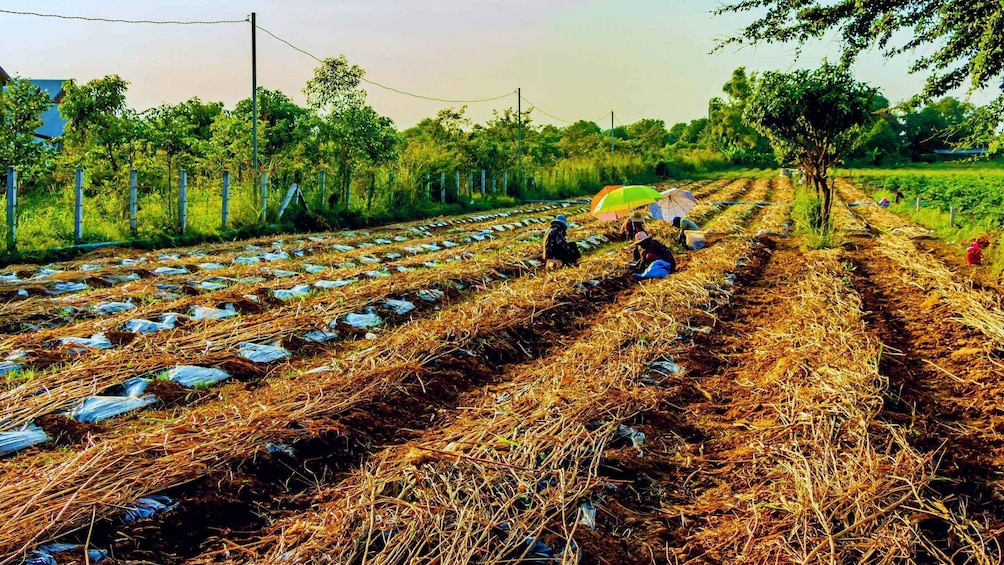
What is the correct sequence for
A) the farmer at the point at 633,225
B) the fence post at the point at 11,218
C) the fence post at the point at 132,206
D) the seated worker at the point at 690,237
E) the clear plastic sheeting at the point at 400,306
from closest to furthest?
the clear plastic sheeting at the point at 400,306, the fence post at the point at 11,218, the fence post at the point at 132,206, the farmer at the point at 633,225, the seated worker at the point at 690,237

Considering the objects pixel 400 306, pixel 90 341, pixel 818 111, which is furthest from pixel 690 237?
pixel 90 341

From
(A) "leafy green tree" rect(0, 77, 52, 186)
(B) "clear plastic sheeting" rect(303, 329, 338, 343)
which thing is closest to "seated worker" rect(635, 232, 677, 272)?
(B) "clear plastic sheeting" rect(303, 329, 338, 343)

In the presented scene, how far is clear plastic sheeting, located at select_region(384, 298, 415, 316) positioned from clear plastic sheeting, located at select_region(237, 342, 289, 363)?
1.60 m

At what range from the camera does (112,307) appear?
679 centimetres

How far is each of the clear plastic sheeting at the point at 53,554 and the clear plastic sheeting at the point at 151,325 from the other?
11.4ft

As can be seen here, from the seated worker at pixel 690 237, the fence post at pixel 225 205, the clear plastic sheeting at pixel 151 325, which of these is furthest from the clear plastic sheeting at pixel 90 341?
the seated worker at pixel 690 237

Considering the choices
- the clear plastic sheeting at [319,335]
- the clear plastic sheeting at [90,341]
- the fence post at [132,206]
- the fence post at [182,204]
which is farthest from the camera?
the fence post at [182,204]

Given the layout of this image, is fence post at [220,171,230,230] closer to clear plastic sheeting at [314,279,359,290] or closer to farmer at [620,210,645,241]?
clear plastic sheeting at [314,279,359,290]

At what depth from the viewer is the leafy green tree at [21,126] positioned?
419 inches

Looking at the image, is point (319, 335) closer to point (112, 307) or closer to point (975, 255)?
point (112, 307)

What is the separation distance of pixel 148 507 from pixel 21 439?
122 centimetres

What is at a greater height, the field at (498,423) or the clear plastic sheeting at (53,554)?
the field at (498,423)

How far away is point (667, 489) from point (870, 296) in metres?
5.73

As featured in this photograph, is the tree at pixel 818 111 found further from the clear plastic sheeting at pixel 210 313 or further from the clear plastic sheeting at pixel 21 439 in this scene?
the clear plastic sheeting at pixel 21 439
